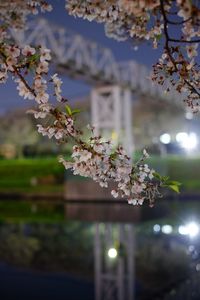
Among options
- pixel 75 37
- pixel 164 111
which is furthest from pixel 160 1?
pixel 164 111

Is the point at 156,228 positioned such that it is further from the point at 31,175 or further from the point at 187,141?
the point at 187,141

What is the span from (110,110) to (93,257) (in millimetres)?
22885

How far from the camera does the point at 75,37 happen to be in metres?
32.1

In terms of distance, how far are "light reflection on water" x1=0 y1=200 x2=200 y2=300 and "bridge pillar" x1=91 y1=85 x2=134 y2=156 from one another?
1438 centimetres

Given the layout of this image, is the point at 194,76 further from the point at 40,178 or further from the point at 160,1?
the point at 40,178

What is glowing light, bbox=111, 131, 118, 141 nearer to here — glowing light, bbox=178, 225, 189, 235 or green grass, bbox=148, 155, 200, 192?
green grass, bbox=148, 155, 200, 192

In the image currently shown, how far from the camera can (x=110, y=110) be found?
34.7 metres

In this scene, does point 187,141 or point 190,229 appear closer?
point 190,229

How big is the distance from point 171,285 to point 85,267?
8.66 ft

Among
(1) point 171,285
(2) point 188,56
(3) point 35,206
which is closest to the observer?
(2) point 188,56

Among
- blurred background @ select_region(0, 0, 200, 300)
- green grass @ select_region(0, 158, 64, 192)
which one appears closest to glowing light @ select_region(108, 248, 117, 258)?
blurred background @ select_region(0, 0, 200, 300)

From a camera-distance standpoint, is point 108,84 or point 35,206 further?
A: point 108,84

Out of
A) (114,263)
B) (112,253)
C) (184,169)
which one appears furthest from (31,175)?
(114,263)

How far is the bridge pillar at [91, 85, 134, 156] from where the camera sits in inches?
1348
